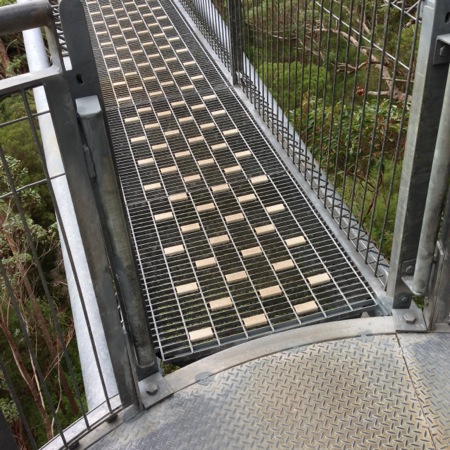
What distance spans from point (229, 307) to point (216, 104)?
2290 millimetres

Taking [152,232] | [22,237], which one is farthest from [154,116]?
[22,237]

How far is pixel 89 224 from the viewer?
5.80 ft

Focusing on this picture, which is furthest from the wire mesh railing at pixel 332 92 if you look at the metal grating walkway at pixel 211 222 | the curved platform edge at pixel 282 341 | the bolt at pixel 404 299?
the curved platform edge at pixel 282 341

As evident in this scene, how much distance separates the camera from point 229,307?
2959 millimetres

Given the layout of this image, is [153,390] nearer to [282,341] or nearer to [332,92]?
[282,341]

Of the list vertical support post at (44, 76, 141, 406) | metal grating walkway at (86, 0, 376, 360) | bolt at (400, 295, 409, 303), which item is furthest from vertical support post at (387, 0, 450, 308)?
vertical support post at (44, 76, 141, 406)

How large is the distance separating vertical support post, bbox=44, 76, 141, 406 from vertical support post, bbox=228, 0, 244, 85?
2997 millimetres

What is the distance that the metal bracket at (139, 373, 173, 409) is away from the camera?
226 centimetres

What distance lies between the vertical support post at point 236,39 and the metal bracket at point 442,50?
2620 mm

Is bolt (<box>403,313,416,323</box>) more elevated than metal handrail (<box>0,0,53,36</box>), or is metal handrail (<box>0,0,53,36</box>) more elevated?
metal handrail (<box>0,0,53,36</box>)

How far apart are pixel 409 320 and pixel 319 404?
576 mm

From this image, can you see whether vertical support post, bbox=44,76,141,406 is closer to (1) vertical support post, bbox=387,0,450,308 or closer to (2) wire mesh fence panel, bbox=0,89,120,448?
(1) vertical support post, bbox=387,0,450,308

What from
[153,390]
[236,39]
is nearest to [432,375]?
[153,390]

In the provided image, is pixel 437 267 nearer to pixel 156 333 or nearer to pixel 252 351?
pixel 252 351
